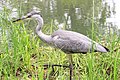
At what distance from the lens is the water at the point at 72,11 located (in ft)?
28.5

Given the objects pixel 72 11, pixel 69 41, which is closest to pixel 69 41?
pixel 69 41

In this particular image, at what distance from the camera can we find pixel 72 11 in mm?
10719

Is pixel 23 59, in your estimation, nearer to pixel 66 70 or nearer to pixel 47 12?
pixel 66 70

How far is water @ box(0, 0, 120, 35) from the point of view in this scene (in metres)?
8.69

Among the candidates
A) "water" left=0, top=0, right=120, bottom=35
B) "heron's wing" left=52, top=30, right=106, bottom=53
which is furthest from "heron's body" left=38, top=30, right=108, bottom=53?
"water" left=0, top=0, right=120, bottom=35

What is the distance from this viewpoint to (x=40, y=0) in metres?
12.4

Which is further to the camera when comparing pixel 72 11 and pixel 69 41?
pixel 72 11

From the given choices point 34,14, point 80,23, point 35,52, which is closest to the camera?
point 34,14

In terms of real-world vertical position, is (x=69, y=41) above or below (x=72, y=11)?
above

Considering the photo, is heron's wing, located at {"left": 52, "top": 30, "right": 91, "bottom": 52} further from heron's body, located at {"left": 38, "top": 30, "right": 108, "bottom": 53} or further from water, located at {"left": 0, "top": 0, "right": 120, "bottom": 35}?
water, located at {"left": 0, "top": 0, "right": 120, "bottom": 35}

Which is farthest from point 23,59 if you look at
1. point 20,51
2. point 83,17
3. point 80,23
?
point 83,17

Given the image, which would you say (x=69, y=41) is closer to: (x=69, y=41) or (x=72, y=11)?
(x=69, y=41)

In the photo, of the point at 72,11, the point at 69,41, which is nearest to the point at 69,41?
the point at 69,41

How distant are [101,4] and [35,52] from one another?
731 centimetres
